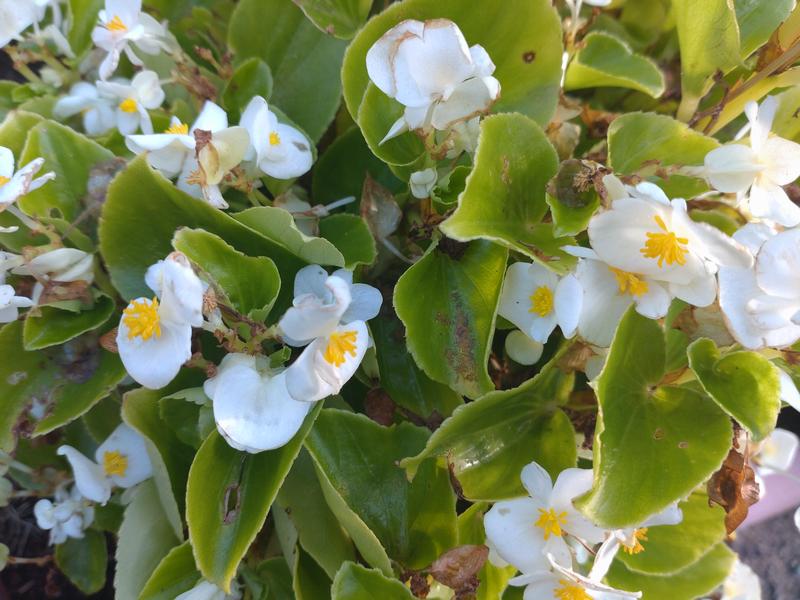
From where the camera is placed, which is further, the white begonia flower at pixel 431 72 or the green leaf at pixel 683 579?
the green leaf at pixel 683 579

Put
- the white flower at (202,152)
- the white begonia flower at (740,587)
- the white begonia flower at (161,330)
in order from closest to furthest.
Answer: the white begonia flower at (161,330)
the white flower at (202,152)
the white begonia flower at (740,587)

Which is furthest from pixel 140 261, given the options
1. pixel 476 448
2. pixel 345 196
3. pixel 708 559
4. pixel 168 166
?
pixel 708 559

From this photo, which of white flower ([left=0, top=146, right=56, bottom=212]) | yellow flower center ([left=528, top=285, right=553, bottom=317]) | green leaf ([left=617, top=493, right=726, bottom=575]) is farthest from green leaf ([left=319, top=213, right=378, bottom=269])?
green leaf ([left=617, top=493, right=726, bottom=575])

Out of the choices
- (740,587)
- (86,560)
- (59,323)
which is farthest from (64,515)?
(740,587)

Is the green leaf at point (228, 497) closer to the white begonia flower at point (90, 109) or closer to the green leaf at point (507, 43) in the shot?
the green leaf at point (507, 43)

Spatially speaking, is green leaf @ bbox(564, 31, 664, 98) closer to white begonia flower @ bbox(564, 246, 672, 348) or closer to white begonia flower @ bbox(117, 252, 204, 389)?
white begonia flower @ bbox(564, 246, 672, 348)

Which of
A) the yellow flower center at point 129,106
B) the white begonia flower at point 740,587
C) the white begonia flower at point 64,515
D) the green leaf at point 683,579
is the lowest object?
the white begonia flower at point 64,515

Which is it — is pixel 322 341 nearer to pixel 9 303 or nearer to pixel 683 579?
pixel 9 303

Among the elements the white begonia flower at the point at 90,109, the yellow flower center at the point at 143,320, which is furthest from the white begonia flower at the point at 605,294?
the white begonia flower at the point at 90,109
